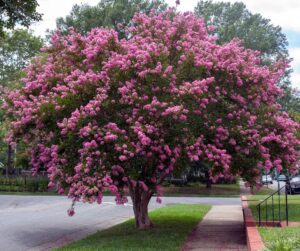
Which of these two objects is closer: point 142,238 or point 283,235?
point 283,235

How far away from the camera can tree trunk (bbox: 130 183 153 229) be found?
588 inches

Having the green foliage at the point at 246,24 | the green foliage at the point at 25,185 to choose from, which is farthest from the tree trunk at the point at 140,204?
the green foliage at the point at 246,24

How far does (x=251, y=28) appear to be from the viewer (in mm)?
44469

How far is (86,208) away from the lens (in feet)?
81.0

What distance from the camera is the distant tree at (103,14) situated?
4309cm

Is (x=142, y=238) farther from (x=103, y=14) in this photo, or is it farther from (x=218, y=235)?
(x=103, y=14)

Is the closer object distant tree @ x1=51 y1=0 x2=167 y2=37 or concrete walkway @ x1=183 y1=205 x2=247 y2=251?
concrete walkway @ x1=183 y1=205 x2=247 y2=251

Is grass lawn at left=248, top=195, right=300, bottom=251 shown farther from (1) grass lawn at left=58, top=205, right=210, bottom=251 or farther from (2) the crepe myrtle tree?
(1) grass lawn at left=58, top=205, right=210, bottom=251

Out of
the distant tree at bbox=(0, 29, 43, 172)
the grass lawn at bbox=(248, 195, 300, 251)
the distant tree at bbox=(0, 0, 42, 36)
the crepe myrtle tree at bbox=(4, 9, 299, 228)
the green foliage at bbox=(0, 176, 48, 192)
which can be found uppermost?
the distant tree at bbox=(0, 29, 43, 172)

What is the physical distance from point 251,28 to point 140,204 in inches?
1271

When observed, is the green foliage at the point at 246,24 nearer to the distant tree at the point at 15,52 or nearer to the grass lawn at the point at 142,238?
the distant tree at the point at 15,52

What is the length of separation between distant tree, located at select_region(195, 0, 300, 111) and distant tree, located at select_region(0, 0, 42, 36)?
33078 mm

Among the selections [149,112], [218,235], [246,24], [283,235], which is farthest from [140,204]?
[246,24]

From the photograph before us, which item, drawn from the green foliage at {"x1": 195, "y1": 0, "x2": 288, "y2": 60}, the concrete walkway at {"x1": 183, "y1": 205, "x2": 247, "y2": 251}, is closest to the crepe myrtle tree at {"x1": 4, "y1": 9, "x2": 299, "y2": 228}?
the concrete walkway at {"x1": 183, "y1": 205, "x2": 247, "y2": 251}
